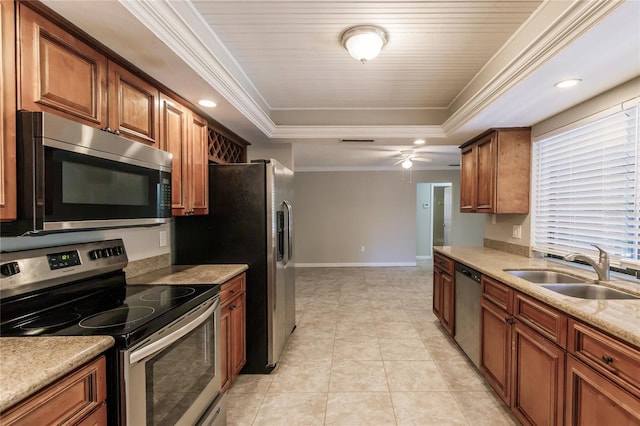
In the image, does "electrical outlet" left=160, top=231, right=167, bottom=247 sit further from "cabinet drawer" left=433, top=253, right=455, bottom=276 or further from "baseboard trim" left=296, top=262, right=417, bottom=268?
"baseboard trim" left=296, top=262, right=417, bottom=268

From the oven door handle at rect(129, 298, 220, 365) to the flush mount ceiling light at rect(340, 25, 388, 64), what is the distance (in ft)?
6.00

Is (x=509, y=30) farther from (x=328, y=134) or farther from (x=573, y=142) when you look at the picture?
(x=328, y=134)

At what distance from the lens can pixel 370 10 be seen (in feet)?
5.68

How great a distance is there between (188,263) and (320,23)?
206 cm

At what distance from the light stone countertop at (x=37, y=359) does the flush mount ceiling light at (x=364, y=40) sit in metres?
1.99

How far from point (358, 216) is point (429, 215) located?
2.15m

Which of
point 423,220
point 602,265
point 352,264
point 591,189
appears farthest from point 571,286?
point 423,220

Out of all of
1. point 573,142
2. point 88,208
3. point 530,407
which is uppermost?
point 573,142

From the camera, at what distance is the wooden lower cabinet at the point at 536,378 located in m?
1.53

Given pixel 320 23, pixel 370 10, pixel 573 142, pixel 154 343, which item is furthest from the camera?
pixel 573 142

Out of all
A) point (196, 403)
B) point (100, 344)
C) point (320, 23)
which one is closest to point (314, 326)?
point (196, 403)

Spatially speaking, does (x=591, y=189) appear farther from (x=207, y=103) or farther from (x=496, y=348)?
(x=207, y=103)

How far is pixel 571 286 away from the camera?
1.99 meters

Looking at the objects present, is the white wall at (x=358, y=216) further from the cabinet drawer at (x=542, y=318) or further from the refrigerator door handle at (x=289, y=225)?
the cabinet drawer at (x=542, y=318)
